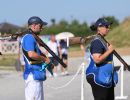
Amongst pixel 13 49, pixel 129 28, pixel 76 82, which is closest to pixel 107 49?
pixel 76 82

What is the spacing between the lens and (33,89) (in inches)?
350

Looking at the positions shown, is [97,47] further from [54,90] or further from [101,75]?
[54,90]

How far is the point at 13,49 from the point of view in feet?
121

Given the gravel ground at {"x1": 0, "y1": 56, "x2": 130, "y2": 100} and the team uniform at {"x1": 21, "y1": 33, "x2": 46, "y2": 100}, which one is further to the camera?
the gravel ground at {"x1": 0, "y1": 56, "x2": 130, "y2": 100}

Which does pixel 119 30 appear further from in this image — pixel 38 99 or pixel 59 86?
pixel 38 99

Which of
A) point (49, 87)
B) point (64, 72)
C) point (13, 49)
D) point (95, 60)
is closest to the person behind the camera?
point (95, 60)

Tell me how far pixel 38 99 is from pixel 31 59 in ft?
2.06

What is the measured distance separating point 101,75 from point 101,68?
109 millimetres

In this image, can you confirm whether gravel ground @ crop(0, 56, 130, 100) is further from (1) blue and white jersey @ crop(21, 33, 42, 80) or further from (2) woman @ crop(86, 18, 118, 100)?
(1) blue and white jersey @ crop(21, 33, 42, 80)

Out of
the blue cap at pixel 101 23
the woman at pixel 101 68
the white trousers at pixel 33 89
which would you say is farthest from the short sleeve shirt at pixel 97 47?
the white trousers at pixel 33 89

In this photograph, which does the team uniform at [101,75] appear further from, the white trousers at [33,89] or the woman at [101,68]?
the white trousers at [33,89]

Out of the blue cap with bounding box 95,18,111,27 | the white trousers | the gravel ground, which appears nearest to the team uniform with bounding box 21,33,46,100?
the white trousers

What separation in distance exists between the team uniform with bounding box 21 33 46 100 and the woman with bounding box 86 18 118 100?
804 millimetres

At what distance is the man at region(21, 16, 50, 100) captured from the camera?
29.0 feet
